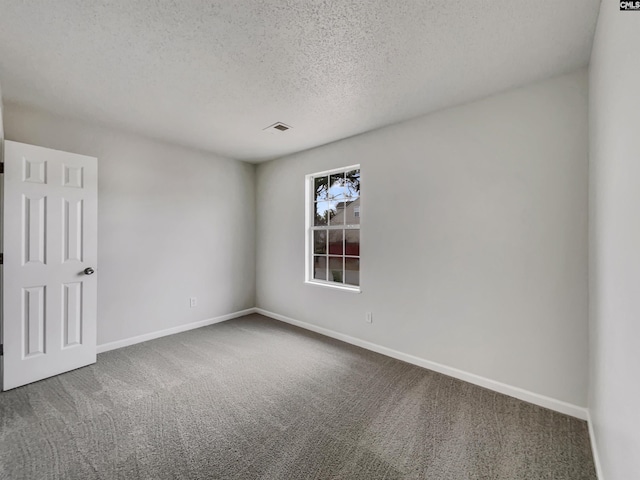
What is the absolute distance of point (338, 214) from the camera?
11.9 feet

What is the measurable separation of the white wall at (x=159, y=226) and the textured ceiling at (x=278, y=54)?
34 centimetres

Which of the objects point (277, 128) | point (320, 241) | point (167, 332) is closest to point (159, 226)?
point (167, 332)

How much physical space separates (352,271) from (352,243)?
0.37m

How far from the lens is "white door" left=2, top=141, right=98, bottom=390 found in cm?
230

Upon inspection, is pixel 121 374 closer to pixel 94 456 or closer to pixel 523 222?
pixel 94 456

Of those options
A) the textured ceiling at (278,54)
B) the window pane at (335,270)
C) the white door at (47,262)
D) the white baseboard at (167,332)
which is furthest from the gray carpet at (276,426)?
the textured ceiling at (278,54)

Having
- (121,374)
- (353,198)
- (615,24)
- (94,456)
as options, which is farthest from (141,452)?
(615,24)

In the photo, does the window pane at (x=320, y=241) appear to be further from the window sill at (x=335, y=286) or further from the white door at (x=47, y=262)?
the white door at (x=47, y=262)

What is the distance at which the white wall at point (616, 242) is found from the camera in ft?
3.13

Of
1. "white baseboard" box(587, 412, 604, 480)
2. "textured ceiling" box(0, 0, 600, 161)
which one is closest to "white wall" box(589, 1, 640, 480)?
"white baseboard" box(587, 412, 604, 480)

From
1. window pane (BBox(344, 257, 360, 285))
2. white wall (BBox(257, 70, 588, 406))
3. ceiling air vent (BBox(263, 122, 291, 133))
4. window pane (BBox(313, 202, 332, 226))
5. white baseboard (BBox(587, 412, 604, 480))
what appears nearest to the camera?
white baseboard (BBox(587, 412, 604, 480))

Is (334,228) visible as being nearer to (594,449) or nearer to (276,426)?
(276,426)

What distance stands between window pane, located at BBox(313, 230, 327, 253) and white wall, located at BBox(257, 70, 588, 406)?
0.79 m

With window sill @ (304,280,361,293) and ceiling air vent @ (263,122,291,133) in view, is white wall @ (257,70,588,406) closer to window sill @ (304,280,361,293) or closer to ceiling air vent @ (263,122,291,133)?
window sill @ (304,280,361,293)
